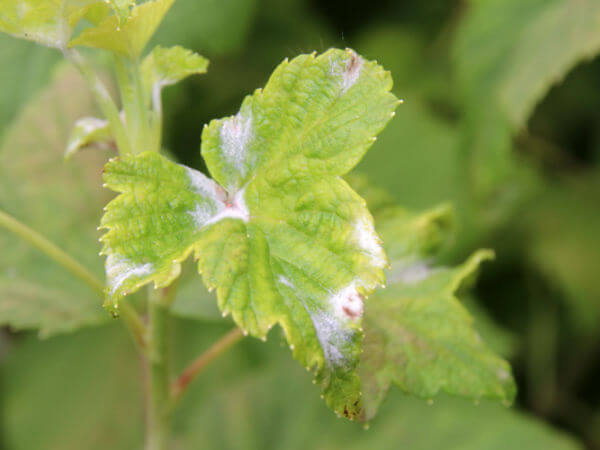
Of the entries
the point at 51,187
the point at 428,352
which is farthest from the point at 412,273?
the point at 51,187

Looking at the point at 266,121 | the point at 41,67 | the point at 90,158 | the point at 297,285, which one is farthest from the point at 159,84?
the point at 41,67

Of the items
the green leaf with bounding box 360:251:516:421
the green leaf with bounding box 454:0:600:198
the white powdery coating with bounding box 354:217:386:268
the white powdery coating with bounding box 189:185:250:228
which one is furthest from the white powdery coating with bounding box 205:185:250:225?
the green leaf with bounding box 454:0:600:198

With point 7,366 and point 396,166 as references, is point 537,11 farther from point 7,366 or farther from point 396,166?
point 7,366

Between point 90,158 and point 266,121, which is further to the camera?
point 90,158

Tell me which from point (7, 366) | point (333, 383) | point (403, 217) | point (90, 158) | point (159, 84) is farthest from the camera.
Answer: point (7, 366)

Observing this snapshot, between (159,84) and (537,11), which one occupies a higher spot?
(537,11)

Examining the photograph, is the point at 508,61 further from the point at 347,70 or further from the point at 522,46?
the point at 347,70

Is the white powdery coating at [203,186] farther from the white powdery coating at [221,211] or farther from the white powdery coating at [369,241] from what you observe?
the white powdery coating at [369,241]
